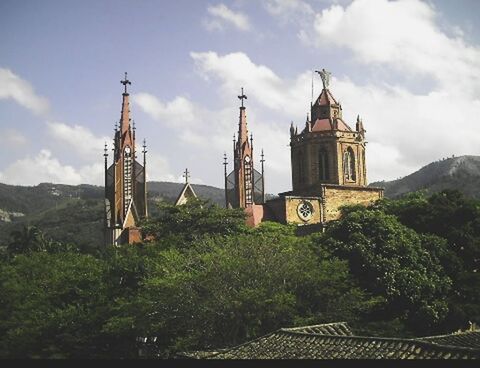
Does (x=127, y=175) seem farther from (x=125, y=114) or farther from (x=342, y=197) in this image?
(x=342, y=197)

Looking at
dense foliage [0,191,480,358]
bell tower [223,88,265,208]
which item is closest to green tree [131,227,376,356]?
dense foliage [0,191,480,358]

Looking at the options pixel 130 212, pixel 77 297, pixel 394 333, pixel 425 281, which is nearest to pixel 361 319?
pixel 394 333

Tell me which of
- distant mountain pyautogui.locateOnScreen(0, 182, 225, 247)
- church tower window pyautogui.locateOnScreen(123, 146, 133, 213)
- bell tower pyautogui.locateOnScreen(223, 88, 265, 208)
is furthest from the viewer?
distant mountain pyautogui.locateOnScreen(0, 182, 225, 247)

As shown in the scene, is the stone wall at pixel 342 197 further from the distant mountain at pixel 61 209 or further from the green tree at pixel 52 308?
the distant mountain at pixel 61 209

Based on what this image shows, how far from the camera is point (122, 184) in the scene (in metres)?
45.7

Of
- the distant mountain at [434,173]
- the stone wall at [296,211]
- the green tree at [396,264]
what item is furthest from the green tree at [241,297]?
the distant mountain at [434,173]

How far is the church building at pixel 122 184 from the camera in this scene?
44.5 meters

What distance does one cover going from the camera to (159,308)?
20516mm

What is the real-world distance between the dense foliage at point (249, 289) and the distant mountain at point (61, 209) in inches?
1675

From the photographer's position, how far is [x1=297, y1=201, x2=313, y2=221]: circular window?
41031mm

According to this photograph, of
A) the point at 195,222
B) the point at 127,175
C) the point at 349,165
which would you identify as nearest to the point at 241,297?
the point at 195,222

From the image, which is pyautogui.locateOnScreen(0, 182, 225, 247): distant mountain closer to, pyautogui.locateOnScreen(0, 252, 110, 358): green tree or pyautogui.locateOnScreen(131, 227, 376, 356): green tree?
pyautogui.locateOnScreen(0, 252, 110, 358): green tree

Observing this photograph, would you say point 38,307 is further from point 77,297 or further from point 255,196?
point 255,196

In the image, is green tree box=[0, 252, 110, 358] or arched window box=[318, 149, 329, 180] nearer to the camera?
green tree box=[0, 252, 110, 358]
